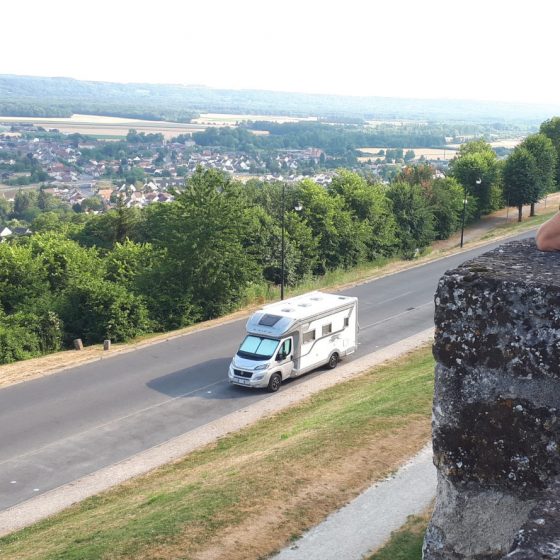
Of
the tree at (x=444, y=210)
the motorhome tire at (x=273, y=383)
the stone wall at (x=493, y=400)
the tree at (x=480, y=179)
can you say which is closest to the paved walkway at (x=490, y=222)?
the tree at (x=444, y=210)

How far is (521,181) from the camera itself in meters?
69.5

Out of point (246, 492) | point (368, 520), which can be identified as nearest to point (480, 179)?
point (246, 492)

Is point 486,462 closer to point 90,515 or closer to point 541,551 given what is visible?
point 541,551

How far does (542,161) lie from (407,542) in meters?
69.0

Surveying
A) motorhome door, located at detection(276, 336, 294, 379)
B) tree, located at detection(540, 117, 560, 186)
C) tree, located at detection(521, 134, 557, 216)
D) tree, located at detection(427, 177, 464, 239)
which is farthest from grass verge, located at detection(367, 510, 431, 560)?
tree, located at detection(540, 117, 560, 186)

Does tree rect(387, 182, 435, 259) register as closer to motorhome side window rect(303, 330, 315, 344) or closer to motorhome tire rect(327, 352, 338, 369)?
Answer: motorhome tire rect(327, 352, 338, 369)

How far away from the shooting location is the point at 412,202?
6212 cm

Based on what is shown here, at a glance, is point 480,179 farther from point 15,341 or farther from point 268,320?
point 268,320

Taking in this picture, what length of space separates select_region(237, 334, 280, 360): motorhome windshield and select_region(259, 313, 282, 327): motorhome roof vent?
1.48ft

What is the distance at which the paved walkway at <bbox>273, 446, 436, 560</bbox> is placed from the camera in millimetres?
10961

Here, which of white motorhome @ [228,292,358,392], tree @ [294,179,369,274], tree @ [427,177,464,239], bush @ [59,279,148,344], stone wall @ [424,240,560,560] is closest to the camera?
stone wall @ [424,240,560,560]

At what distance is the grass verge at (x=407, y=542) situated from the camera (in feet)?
33.6

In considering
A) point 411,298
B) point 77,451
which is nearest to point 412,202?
point 411,298

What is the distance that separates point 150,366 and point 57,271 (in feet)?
46.3
